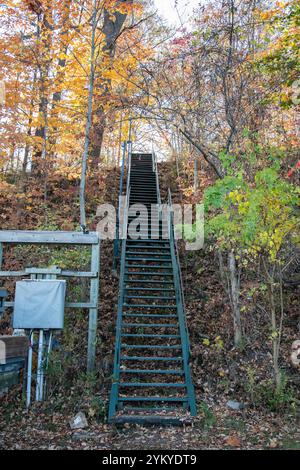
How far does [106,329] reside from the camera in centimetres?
843

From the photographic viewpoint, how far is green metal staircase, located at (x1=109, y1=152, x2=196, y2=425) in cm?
631

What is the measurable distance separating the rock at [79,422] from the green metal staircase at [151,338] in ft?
1.35

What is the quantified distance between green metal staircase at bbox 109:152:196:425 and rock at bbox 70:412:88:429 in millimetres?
413

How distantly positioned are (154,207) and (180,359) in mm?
6975

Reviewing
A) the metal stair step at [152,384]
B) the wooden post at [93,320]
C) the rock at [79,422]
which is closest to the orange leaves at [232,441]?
the metal stair step at [152,384]

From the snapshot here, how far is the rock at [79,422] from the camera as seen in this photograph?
590 cm

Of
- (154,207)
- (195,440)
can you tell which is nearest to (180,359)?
(195,440)

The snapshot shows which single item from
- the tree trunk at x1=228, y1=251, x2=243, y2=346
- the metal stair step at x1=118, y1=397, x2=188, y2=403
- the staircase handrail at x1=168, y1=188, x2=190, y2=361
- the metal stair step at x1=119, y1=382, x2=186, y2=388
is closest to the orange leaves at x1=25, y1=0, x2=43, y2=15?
the staircase handrail at x1=168, y1=188, x2=190, y2=361

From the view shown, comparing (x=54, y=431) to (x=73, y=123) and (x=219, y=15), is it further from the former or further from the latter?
(x=73, y=123)

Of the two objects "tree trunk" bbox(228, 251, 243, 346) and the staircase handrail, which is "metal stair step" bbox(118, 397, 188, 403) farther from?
"tree trunk" bbox(228, 251, 243, 346)

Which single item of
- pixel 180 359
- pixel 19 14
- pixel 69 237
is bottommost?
pixel 180 359

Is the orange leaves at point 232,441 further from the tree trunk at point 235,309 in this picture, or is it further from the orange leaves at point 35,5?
the orange leaves at point 35,5

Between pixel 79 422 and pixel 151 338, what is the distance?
105 inches

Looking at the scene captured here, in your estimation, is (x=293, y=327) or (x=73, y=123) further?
(x=73, y=123)
